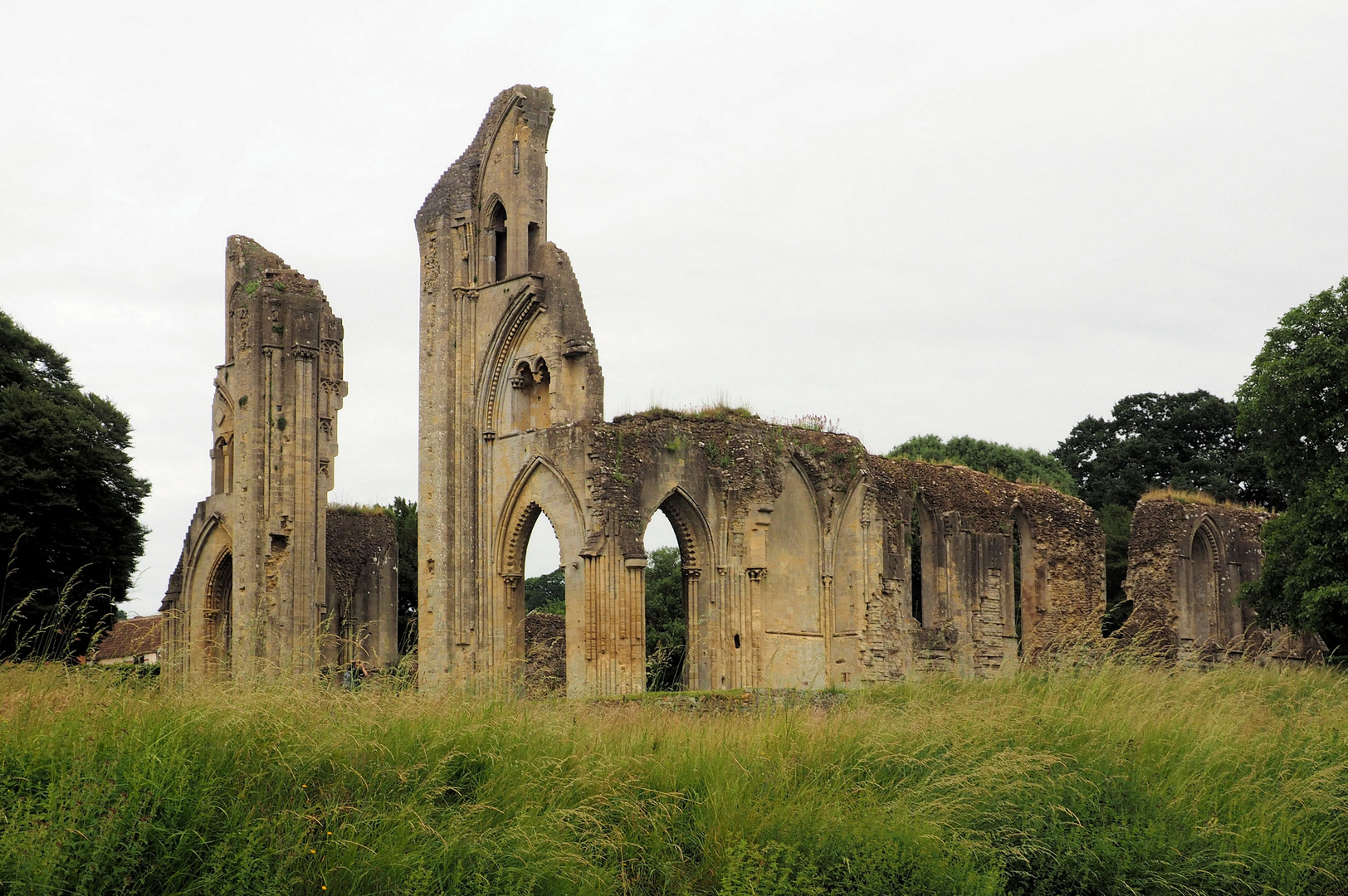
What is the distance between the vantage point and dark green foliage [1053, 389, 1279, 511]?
137ft

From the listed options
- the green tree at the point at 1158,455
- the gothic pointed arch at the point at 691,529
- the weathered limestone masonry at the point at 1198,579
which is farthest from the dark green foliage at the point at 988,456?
the gothic pointed arch at the point at 691,529

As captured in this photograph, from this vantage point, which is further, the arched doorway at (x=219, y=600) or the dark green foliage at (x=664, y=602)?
the dark green foliage at (x=664, y=602)

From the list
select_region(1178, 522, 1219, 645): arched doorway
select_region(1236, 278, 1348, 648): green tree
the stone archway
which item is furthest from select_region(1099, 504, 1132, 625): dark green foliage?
the stone archway

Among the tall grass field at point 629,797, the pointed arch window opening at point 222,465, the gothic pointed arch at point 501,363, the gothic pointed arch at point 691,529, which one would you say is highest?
the gothic pointed arch at point 501,363

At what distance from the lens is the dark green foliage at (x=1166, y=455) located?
41.9 m

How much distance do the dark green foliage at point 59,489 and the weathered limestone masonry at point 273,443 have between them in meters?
Answer: 1.49

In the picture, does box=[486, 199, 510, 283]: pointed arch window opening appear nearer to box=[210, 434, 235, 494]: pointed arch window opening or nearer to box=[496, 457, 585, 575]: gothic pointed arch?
box=[496, 457, 585, 575]: gothic pointed arch

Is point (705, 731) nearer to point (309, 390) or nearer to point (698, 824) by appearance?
point (698, 824)

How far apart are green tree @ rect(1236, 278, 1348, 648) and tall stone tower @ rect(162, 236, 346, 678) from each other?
1522cm

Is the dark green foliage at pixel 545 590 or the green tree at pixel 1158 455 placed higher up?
the green tree at pixel 1158 455

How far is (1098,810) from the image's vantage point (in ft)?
28.3

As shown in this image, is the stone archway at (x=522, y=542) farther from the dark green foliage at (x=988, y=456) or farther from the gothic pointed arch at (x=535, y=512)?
the dark green foliage at (x=988, y=456)

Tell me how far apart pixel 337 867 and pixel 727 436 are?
54.6ft

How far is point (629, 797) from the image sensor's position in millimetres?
8055
